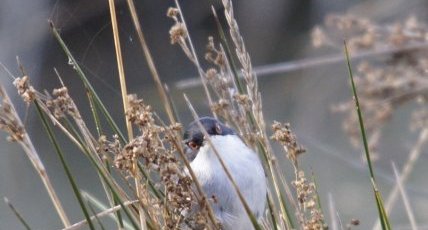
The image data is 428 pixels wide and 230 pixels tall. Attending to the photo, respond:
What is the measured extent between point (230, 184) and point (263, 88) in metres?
4.19

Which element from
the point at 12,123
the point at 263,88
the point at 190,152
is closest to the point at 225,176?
the point at 190,152

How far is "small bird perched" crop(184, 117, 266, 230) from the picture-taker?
2191 millimetres

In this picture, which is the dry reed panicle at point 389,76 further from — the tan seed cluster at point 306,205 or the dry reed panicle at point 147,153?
the dry reed panicle at point 147,153

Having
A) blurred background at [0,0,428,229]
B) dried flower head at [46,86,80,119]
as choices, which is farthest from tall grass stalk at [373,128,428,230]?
blurred background at [0,0,428,229]

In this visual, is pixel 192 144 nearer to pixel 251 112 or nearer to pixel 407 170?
pixel 251 112

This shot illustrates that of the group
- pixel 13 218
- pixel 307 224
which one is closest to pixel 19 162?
pixel 13 218

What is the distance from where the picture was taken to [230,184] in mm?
2225

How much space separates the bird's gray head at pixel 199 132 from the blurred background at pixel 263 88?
1.25 m

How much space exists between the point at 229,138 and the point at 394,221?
107 inches

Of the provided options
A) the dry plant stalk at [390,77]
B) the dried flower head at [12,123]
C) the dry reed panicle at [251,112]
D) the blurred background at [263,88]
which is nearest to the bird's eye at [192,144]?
the dry reed panicle at [251,112]

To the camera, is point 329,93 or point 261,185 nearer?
point 261,185

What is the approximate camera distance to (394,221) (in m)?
4.92

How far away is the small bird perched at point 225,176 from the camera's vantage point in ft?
7.19

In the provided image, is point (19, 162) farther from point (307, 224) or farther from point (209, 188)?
point (307, 224)
